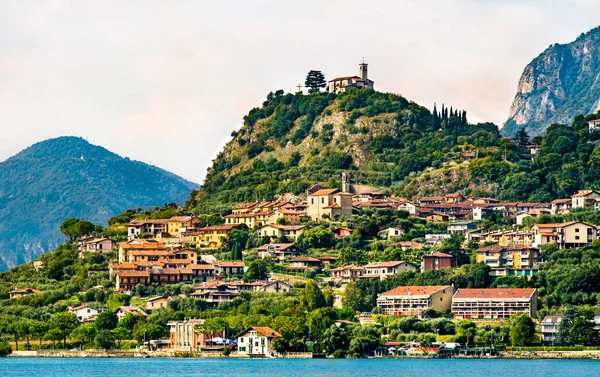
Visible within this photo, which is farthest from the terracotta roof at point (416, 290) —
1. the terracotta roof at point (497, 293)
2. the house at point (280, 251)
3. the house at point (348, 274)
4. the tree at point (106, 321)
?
the tree at point (106, 321)

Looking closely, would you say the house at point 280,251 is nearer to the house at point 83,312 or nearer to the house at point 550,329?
the house at point 83,312

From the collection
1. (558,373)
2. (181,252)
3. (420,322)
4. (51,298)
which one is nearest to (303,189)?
(181,252)

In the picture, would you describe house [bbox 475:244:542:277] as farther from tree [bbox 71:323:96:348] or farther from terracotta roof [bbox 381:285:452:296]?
tree [bbox 71:323:96:348]

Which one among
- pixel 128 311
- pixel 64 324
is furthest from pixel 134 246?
pixel 64 324

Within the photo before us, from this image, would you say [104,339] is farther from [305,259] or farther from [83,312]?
[305,259]

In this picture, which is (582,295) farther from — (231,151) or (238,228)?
(231,151)

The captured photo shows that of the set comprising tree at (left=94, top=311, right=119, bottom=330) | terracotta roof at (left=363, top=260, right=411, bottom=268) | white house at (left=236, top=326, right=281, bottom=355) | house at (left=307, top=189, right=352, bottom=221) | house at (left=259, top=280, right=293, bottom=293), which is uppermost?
house at (left=307, top=189, right=352, bottom=221)

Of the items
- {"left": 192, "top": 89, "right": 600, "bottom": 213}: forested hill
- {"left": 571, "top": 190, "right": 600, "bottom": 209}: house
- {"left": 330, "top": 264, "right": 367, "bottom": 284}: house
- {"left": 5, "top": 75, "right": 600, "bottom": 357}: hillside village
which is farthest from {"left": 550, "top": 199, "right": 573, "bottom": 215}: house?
{"left": 330, "top": 264, "right": 367, "bottom": 284}: house
